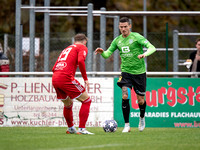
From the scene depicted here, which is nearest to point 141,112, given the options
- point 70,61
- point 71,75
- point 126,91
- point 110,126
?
point 126,91

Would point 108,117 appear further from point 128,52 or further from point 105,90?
point 128,52

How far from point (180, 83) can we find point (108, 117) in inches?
71.6

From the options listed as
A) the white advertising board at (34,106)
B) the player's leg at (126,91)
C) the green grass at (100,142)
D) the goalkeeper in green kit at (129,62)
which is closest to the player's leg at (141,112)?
the goalkeeper in green kit at (129,62)

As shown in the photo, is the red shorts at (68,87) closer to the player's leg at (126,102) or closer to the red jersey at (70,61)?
the red jersey at (70,61)

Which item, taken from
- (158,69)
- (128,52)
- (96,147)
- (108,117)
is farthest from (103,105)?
(158,69)

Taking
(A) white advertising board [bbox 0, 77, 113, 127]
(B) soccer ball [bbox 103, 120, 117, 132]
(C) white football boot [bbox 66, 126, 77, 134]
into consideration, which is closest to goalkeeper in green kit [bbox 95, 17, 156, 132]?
(B) soccer ball [bbox 103, 120, 117, 132]

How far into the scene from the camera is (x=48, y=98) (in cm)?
1327

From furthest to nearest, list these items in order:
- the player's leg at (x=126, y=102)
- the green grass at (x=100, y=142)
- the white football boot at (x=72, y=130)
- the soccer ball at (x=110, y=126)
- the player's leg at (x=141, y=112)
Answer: the player's leg at (x=141, y=112), the player's leg at (x=126, y=102), the soccer ball at (x=110, y=126), the white football boot at (x=72, y=130), the green grass at (x=100, y=142)

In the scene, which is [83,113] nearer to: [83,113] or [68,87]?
[83,113]

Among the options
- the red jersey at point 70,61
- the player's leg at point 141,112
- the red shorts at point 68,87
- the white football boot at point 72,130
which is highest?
the red jersey at point 70,61

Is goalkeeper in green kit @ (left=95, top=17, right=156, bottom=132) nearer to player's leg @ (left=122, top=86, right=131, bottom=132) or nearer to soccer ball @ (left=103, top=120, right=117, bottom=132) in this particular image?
player's leg @ (left=122, top=86, right=131, bottom=132)

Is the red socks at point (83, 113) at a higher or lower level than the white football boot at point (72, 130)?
higher

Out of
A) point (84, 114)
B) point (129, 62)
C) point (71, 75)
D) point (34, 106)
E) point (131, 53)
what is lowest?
point (34, 106)

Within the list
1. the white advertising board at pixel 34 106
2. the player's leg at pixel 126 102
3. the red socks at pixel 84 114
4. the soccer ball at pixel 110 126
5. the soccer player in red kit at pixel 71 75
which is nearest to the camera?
the soccer player in red kit at pixel 71 75
